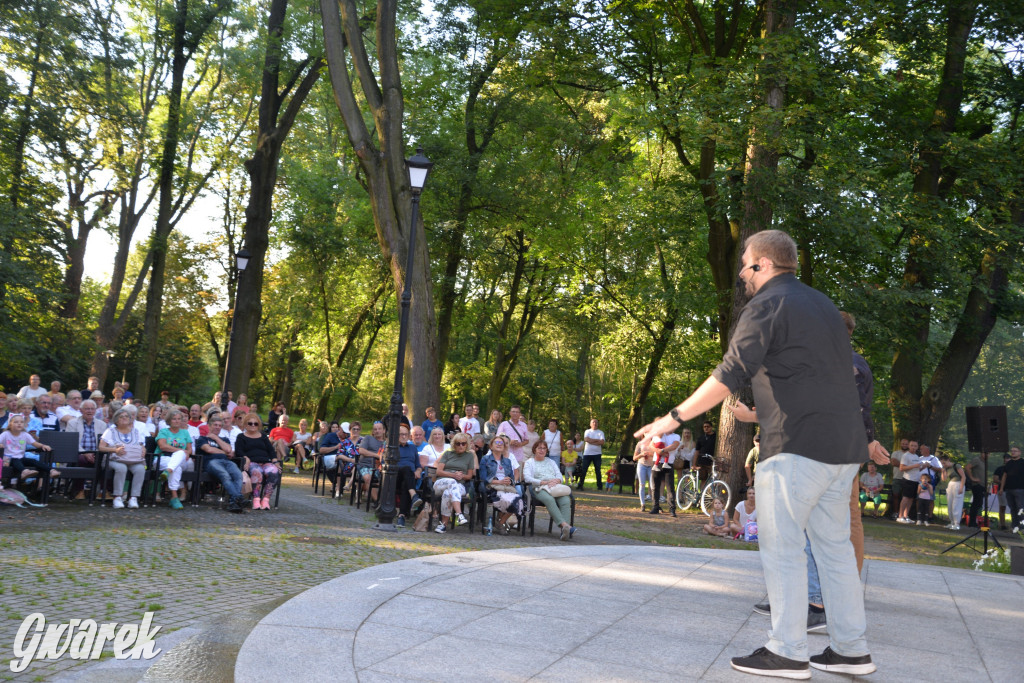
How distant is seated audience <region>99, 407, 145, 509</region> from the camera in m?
12.2

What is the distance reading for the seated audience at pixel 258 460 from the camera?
43.2 feet

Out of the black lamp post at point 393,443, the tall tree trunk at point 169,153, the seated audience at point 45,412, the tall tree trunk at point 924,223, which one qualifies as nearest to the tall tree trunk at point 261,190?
the tall tree trunk at point 169,153

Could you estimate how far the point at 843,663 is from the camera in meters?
4.47

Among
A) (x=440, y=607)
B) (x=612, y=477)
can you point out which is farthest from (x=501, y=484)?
(x=612, y=477)

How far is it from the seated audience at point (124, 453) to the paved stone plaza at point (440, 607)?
6.46 ft

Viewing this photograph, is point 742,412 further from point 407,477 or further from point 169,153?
point 169,153

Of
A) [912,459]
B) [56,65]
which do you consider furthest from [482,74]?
[912,459]

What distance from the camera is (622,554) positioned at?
359 inches

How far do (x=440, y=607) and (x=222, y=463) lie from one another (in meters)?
8.19

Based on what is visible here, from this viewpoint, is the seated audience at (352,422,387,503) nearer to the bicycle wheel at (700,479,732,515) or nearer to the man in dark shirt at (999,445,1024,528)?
the bicycle wheel at (700,479,732,515)

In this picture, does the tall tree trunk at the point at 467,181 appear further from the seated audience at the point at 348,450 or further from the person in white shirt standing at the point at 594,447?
the seated audience at the point at 348,450

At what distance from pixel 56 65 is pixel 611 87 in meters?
15.0

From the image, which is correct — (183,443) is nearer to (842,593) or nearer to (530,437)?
(530,437)

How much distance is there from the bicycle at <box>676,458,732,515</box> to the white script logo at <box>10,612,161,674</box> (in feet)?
36.9
